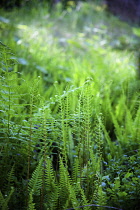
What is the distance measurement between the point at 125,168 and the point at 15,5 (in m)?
3.92

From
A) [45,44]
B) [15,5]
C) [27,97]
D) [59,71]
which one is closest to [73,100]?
[27,97]

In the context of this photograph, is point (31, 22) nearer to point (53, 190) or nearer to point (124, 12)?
point (53, 190)

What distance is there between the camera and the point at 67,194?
31.6 inches

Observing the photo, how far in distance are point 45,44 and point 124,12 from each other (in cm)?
599

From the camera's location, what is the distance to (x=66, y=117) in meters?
0.91

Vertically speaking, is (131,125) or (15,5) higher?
(15,5)

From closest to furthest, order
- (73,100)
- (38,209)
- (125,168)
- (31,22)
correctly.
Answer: (38,209) → (125,168) → (73,100) → (31,22)

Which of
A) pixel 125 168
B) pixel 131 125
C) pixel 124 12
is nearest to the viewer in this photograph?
pixel 125 168

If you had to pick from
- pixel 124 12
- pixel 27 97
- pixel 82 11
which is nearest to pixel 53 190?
pixel 27 97

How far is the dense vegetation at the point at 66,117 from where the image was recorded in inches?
31.3

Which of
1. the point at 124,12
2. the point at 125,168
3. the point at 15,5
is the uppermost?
the point at 124,12

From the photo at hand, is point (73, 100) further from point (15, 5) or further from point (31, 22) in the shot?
point (15, 5)

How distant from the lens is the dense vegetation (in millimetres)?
794

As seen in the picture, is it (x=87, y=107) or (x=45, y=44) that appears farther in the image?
(x=45, y=44)
